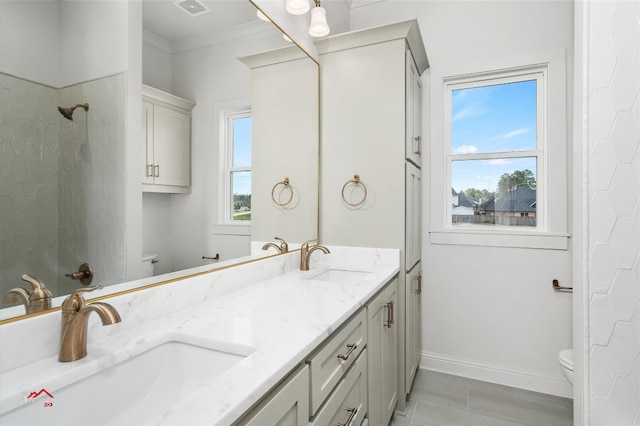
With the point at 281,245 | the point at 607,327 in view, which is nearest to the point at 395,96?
the point at 281,245

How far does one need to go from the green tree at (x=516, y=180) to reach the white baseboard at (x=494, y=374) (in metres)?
1.29

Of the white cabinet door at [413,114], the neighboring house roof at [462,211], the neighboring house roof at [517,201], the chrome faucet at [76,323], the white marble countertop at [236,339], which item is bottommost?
the white marble countertop at [236,339]

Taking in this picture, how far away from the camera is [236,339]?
2.92ft

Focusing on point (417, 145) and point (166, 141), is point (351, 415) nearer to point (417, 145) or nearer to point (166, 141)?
point (166, 141)

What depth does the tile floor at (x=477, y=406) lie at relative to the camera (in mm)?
1969

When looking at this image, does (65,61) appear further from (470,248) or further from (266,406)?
(470,248)

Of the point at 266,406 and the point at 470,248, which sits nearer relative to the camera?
the point at 266,406

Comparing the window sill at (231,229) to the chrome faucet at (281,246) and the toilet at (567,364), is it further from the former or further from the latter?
the toilet at (567,364)

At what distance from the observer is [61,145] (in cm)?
85

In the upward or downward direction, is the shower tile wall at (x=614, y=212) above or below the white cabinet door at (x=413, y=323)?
above

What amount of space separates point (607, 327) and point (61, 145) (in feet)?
6.30

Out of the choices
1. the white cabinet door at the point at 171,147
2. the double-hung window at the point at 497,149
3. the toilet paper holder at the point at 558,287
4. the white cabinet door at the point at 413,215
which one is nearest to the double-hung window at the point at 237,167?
the white cabinet door at the point at 171,147

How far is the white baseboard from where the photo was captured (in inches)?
88.0

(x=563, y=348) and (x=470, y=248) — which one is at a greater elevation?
(x=470, y=248)
